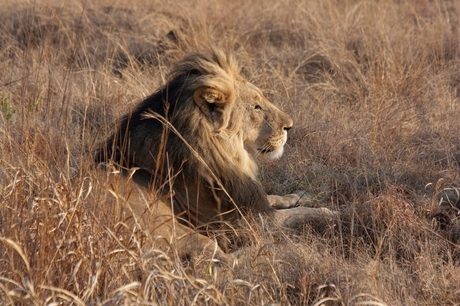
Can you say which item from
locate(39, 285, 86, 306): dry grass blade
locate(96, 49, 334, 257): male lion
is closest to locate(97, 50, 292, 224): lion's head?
locate(96, 49, 334, 257): male lion

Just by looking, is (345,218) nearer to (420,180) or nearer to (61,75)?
(420,180)

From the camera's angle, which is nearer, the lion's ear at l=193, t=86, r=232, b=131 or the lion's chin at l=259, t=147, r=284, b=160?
the lion's ear at l=193, t=86, r=232, b=131

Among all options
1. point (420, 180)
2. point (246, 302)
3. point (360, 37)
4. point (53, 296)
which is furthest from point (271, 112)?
point (360, 37)

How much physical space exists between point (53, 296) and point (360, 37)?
5.87m

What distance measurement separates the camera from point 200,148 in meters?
4.29

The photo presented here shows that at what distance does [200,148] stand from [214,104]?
282 millimetres

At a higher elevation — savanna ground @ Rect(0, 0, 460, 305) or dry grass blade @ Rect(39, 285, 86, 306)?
dry grass blade @ Rect(39, 285, 86, 306)

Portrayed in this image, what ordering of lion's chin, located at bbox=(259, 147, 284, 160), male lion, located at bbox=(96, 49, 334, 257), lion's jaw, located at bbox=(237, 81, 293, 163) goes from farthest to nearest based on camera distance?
1. lion's chin, located at bbox=(259, 147, 284, 160)
2. lion's jaw, located at bbox=(237, 81, 293, 163)
3. male lion, located at bbox=(96, 49, 334, 257)

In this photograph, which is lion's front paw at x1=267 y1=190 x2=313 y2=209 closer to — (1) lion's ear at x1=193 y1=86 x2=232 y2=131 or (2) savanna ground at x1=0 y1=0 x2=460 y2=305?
(2) savanna ground at x1=0 y1=0 x2=460 y2=305

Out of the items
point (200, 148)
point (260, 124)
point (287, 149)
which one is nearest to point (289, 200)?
point (260, 124)

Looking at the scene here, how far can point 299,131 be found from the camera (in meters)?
5.96

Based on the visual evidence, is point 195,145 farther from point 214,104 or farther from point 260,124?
point 260,124

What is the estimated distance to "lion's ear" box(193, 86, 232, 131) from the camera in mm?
4305

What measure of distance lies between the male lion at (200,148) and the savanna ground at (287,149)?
254 mm
